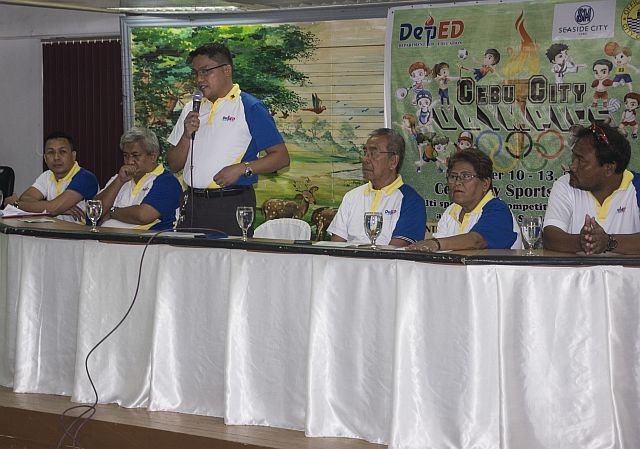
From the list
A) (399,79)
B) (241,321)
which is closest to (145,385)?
(241,321)

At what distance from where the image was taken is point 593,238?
11.9 ft

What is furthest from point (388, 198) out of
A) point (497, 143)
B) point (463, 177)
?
point (497, 143)

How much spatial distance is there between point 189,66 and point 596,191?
317cm

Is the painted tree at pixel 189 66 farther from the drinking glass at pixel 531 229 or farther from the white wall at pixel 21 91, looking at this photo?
the white wall at pixel 21 91

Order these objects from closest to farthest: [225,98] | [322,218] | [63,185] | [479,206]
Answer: [479,206], [225,98], [63,185], [322,218]

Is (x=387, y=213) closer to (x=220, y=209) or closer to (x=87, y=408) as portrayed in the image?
(x=220, y=209)

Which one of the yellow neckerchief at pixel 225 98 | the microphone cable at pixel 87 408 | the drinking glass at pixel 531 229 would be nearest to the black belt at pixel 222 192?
the yellow neckerchief at pixel 225 98

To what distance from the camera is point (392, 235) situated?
436 cm

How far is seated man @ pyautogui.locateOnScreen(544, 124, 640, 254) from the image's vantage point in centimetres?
399

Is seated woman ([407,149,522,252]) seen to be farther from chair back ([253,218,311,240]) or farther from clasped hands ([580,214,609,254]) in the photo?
chair back ([253,218,311,240])

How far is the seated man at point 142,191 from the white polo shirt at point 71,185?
0.21 metres

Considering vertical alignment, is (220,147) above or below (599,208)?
above

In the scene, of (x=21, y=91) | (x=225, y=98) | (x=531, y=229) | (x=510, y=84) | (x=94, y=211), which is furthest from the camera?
(x=21, y=91)

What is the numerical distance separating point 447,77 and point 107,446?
2.80 meters
